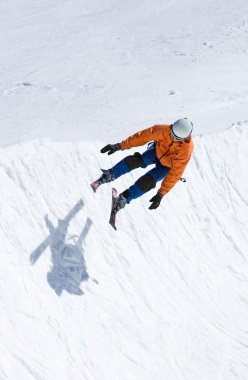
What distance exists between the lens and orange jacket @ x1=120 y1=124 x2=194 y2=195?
27.0ft

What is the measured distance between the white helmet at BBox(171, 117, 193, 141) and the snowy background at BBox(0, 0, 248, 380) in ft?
7.38

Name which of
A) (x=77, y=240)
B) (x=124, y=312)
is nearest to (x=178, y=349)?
(x=124, y=312)

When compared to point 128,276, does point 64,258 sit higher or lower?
higher

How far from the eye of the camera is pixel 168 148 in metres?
8.38

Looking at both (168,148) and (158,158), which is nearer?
(168,148)

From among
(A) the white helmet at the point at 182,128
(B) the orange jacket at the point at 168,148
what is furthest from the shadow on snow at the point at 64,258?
(A) the white helmet at the point at 182,128

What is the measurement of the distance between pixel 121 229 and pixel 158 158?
1579mm

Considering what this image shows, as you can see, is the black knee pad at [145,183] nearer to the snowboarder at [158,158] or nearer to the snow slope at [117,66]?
the snowboarder at [158,158]

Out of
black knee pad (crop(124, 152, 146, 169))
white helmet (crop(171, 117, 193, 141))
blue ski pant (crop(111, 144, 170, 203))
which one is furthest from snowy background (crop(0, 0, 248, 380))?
white helmet (crop(171, 117, 193, 141))

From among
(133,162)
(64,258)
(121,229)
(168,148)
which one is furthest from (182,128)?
(64,258)

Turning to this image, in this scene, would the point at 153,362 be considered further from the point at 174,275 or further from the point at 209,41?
the point at 209,41

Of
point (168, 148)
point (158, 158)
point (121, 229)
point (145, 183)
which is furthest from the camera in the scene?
point (121, 229)

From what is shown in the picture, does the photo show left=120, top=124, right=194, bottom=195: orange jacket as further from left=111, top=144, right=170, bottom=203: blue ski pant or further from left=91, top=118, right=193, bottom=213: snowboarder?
left=111, top=144, right=170, bottom=203: blue ski pant

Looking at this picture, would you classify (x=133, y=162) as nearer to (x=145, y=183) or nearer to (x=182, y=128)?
(x=145, y=183)
